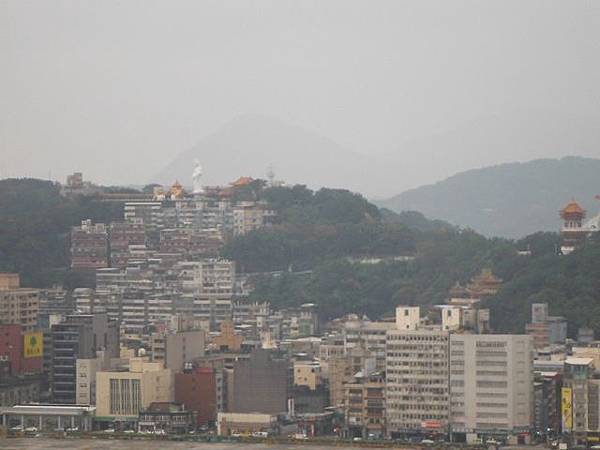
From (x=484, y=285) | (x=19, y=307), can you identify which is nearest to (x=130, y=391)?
(x=19, y=307)

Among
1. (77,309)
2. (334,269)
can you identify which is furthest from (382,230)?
(77,309)

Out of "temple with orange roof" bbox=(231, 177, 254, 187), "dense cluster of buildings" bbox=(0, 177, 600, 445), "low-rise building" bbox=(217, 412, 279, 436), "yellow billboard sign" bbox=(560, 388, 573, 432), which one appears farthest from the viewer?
"temple with orange roof" bbox=(231, 177, 254, 187)

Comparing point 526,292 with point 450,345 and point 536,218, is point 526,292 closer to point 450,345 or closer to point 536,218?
point 450,345

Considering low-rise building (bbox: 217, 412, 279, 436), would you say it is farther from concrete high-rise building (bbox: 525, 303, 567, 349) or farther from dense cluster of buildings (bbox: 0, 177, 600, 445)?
concrete high-rise building (bbox: 525, 303, 567, 349)

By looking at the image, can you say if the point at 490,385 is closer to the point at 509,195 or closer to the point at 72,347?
the point at 72,347

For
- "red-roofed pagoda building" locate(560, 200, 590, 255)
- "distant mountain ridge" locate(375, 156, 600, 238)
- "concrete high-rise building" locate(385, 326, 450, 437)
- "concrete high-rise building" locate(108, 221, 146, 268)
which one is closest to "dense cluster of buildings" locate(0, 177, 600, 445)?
"concrete high-rise building" locate(385, 326, 450, 437)

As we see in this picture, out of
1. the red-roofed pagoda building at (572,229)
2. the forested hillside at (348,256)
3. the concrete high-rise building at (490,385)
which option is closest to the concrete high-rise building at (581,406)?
the concrete high-rise building at (490,385)
